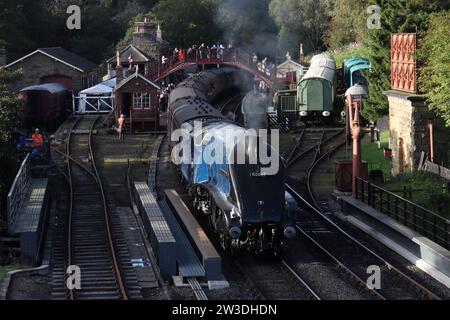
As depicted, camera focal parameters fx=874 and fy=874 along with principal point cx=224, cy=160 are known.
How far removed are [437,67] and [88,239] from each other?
31.9 feet

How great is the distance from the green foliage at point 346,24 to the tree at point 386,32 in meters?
12.2

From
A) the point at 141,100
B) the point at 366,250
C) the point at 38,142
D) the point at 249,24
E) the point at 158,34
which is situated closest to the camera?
the point at 366,250

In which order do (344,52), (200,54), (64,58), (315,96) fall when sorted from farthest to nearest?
1. (344,52)
2. (200,54)
3. (64,58)
4. (315,96)

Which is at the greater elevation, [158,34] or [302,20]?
[302,20]

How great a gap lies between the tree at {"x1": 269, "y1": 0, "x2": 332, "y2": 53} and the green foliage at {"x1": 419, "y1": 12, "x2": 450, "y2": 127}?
43465 mm

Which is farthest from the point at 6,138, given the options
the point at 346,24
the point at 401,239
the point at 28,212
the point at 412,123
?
the point at 346,24

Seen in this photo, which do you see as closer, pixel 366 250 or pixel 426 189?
pixel 366 250

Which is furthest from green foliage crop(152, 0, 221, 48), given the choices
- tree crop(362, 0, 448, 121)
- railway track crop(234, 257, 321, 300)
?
railway track crop(234, 257, 321, 300)

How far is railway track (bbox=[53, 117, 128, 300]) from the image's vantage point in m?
16.0

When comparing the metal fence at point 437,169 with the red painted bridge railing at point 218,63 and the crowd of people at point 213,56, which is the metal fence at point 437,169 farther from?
the crowd of people at point 213,56

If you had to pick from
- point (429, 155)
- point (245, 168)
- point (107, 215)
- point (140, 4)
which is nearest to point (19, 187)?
point (107, 215)

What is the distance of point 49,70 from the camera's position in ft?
170

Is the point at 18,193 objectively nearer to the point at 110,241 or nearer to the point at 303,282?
the point at 110,241

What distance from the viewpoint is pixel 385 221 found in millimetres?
19797
